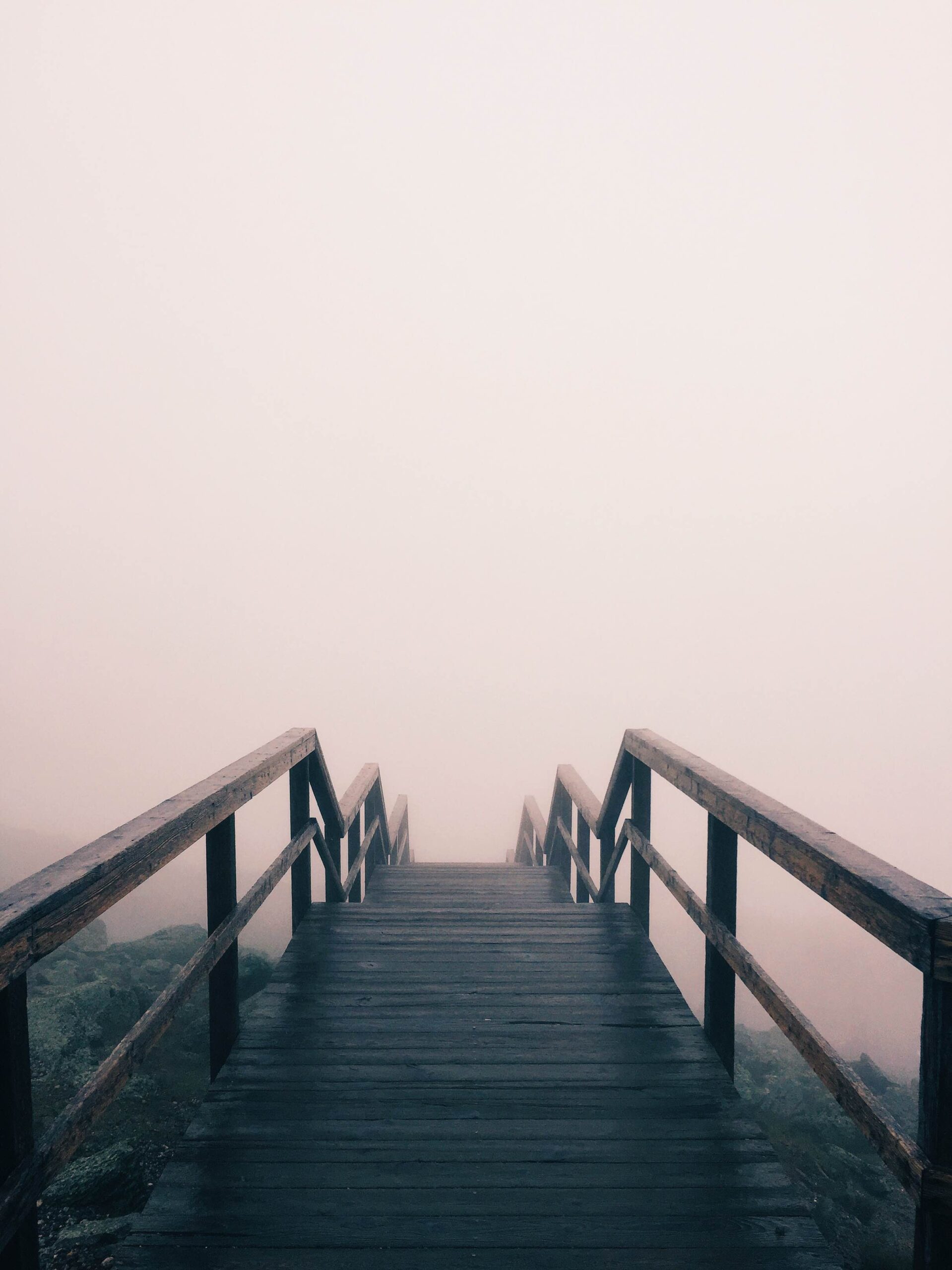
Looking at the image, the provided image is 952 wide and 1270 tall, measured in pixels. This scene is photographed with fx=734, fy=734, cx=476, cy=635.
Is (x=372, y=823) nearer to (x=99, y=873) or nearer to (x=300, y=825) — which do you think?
(x=300, y=825)

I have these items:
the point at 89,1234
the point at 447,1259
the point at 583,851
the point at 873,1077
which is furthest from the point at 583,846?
the point at 873,1077

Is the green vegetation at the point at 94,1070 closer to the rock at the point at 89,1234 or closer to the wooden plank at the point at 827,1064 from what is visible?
the rock at the point at 89,1234

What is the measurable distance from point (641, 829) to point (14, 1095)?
272 cm

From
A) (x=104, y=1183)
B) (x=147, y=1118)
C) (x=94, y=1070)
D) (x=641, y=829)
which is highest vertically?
(x=641, y=829)

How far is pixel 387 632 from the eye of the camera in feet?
616

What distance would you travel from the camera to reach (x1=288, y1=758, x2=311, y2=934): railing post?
3.31 m

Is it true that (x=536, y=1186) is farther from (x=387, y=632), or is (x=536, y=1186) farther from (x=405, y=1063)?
(x=387, y=632)

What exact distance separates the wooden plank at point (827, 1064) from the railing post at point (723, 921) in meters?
0.06

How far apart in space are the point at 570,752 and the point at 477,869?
13547cm

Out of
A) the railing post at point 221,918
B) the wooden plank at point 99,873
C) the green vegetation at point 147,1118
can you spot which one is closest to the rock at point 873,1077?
the green vegetation at point 147,1118

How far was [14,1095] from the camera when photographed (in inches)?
46.0

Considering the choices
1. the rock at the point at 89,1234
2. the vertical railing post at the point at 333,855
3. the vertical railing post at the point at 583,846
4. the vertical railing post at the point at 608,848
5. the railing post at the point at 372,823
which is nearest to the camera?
the rock at the point at 89,1234

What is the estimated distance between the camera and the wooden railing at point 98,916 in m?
1.15

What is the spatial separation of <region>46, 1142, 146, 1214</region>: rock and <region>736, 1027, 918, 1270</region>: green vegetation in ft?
13.3
